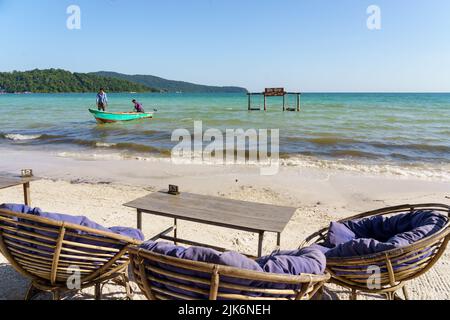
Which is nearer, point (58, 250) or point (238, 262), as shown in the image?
point (238, 262)

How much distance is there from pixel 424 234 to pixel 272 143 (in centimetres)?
1193

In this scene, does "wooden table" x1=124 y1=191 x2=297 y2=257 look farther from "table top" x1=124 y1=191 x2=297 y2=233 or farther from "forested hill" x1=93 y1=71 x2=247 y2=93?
"forested hill" x1=93 y1=71 x2=247 y2=93

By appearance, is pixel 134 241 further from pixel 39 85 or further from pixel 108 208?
pixel 39 85

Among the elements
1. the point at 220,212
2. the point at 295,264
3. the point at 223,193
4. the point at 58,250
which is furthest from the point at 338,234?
the point at 223,193

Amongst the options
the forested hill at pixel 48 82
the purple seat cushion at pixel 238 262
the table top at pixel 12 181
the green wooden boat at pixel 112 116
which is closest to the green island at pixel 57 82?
the forested hill at pixel 48 82

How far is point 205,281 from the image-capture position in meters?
1.87

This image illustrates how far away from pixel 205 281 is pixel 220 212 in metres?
1.74

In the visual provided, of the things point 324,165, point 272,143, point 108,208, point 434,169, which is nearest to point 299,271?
point 108,208

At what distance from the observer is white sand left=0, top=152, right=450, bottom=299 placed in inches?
163

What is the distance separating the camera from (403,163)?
36.2 feet

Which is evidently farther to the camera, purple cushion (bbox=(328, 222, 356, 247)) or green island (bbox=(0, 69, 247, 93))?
green island (bbox=(0, 69, 247, 93))

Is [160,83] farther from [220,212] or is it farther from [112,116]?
[220,212]

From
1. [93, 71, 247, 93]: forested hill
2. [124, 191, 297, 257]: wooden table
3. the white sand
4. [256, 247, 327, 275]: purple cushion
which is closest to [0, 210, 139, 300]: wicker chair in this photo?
the white sand

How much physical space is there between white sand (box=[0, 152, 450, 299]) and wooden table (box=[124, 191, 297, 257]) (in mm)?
801
